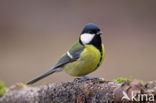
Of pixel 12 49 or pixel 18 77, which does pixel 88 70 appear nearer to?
pixel 18 77

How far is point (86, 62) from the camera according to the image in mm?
3836

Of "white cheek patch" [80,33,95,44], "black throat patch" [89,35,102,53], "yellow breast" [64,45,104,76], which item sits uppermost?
"white cheek patch" [80,33,95,44]

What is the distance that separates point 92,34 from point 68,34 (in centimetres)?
733

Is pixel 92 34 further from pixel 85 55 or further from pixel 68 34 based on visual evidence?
pixel 68 34

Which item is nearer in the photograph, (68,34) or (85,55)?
(85,55)

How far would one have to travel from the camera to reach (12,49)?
10.8m

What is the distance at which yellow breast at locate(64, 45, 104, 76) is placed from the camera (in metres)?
3.81

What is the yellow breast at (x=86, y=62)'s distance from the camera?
150 inches

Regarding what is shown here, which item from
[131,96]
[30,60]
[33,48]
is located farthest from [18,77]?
[131,96]

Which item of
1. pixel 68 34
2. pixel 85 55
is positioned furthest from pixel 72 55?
pixel 68 34

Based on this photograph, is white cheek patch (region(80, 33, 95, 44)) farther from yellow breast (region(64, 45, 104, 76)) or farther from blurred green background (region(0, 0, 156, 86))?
blurred green background (region(0, 0, 156, 86))

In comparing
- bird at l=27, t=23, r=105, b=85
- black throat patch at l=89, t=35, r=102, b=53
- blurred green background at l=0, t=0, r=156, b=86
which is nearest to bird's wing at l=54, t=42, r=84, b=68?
bird at l=27, t=23, r=105, b=85

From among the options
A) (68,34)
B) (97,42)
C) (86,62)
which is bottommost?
(86,62)

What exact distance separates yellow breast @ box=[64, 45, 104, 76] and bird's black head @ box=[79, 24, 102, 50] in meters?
0.05
